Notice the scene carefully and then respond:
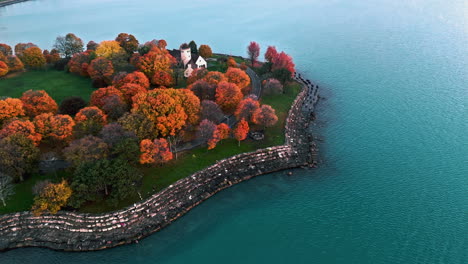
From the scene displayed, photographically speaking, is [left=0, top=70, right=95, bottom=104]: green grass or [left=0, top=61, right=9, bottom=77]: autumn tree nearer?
[left=0, top=70, right=95, bottom=104]: green grass

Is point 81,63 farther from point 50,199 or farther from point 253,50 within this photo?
point 50,199

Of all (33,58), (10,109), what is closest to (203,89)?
(10,109)

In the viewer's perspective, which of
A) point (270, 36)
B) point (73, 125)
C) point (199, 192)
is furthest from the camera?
point (270, 36)

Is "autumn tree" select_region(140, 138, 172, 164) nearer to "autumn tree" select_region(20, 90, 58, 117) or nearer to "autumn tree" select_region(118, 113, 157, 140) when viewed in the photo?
"autumn tree" select_region(118, 113, 157, 140)

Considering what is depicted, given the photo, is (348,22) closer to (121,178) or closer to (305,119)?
(305,119)

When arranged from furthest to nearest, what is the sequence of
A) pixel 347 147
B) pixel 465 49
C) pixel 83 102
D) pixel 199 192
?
1. pixel 465 49
2. pixel 83 102
3. pixel 347 147
4. pixel 199 192

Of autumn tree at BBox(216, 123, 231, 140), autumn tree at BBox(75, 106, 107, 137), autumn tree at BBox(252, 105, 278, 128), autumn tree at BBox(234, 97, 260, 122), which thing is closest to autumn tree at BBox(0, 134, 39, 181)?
autumn tree at BBox(75, 106, 107, 137)

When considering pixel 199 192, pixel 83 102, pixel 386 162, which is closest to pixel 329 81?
pixel 386 162
